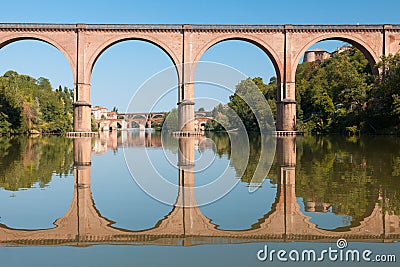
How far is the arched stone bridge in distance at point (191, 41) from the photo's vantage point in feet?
102

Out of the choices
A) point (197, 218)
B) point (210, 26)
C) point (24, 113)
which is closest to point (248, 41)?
point (210, 26)

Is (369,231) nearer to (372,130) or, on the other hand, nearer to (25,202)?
(25,202)

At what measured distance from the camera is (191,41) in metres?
31.5

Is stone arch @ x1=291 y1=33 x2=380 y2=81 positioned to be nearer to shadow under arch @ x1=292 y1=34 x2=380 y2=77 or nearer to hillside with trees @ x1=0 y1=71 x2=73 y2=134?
shadow under arch @ x1=292 y1=34 x2=380 y2=77

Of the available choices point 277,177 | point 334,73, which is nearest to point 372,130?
point 334,73

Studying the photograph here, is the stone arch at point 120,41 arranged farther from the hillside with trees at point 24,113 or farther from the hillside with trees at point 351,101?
the hillside with trees at point 24,113

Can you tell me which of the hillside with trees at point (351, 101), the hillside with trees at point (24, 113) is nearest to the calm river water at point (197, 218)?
the hillside with trees at point (351, 101)

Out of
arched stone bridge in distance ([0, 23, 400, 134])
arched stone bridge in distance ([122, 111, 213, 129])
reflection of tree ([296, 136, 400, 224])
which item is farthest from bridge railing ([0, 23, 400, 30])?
reflection of tree ([296, 136, 400, 224])

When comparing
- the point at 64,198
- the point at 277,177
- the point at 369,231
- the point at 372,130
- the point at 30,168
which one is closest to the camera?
the point at 369,231

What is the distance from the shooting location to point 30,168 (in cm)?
1003

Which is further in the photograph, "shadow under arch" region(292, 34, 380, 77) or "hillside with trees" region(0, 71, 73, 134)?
"hillside with trees" region(0, 71, 73, 134)

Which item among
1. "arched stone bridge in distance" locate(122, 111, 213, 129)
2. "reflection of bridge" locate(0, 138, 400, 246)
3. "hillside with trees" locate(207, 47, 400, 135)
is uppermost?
"hillside with trees" locate(207, 47, 400, 135)

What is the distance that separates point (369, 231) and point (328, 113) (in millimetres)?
34551

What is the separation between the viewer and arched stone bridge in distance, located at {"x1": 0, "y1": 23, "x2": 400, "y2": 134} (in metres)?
31.0
